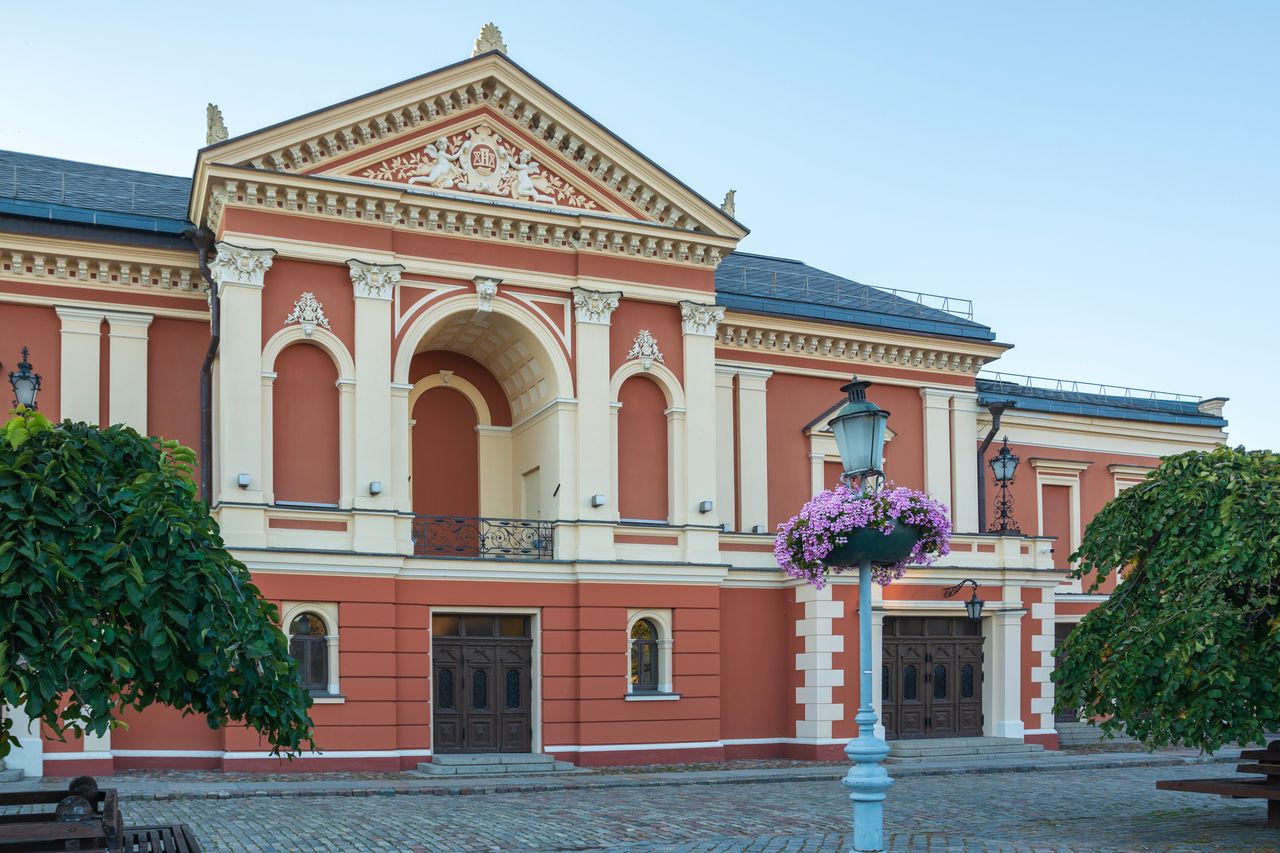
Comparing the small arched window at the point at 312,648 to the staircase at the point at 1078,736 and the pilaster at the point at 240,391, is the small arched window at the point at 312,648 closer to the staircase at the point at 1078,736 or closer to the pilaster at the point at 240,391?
the pilaster at the point at 240,391

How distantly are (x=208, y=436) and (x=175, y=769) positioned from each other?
512cm

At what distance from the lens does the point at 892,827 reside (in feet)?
47.8

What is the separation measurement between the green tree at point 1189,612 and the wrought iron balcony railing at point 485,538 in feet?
33.7

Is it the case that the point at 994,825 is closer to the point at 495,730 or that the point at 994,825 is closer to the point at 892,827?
the point at 892,827

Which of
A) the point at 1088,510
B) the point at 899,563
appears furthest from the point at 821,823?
the point at 1088,510

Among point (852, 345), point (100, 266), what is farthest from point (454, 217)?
point (852, 345)

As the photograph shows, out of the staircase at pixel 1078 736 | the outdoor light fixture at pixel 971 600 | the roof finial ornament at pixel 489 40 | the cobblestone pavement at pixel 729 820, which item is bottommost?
the staircase at pixel 1078 736

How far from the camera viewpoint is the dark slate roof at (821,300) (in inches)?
1041

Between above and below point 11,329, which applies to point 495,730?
below

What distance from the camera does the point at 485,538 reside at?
75.4 ft

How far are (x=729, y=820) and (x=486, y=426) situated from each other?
11.4 meters

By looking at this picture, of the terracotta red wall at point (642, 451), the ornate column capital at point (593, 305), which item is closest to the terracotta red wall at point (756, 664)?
the terracotta red wall at point (642, 451)

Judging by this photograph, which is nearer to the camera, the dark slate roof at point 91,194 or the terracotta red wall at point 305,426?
the terracotta red wall at point 305,426

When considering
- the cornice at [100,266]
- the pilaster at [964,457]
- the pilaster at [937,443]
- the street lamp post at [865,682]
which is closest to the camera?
the street lamp post at [865,682]
